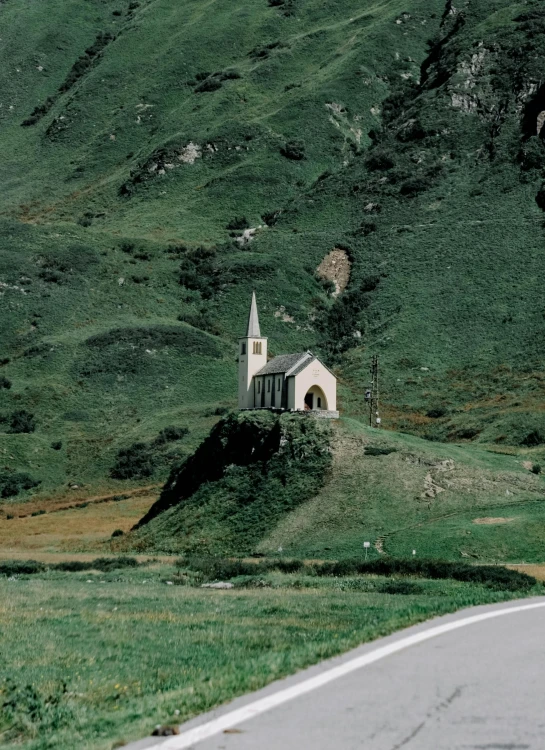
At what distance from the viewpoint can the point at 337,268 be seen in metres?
131

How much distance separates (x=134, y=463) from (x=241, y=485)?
29343 mm

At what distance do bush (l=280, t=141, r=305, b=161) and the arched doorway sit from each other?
110 m

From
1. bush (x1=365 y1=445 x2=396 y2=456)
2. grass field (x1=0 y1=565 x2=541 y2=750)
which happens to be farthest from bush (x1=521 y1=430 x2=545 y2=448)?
grass field (x1=0 y1=565 x2=541 y2=750)

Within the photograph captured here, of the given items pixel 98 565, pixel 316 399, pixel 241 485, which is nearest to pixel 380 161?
pixel 316 399

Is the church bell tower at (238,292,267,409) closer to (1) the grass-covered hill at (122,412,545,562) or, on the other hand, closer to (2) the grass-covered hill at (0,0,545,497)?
(1) the grass-covered hill at (122,412,545,562)

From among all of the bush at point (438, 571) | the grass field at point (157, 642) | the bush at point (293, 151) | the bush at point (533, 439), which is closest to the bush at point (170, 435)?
the bush at point (533, 439)

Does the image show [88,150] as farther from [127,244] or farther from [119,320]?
[119,320]

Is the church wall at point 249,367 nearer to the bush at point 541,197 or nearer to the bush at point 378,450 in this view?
the bush at point 378,450

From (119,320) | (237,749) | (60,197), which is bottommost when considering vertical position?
(237,749)

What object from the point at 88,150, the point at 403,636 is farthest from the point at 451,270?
the point at 403,636

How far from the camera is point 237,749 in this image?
29.8 feet

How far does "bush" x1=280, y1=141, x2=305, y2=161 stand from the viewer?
163750 millimetres

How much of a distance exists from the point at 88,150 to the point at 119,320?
82.4m

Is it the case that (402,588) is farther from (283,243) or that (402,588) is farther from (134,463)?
(283,243)
